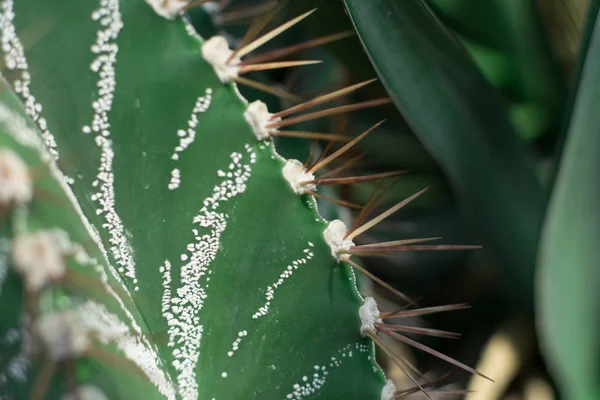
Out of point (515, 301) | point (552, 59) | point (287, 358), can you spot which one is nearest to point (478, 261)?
point (515, 301)

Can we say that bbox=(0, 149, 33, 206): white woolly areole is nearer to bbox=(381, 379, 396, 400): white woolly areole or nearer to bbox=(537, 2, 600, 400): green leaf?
bbox=(381, 379, 396, 400): white woolly areole

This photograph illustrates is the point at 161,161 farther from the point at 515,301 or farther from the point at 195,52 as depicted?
the point at 515,301

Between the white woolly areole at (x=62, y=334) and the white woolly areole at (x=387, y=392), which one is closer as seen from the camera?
the white woolly areole at (x=62, y=334)

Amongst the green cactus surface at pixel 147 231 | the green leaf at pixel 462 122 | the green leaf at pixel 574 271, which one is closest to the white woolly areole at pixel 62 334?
the green cactus surface at pixel 147 231

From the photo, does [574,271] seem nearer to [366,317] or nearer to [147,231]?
[366,317]

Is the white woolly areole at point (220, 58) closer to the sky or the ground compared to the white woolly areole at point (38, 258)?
closer to the sky

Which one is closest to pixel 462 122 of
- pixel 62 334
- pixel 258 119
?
pixel 258 119

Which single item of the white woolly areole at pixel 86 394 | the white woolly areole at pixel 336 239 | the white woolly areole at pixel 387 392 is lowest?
the white woolly areole at pixel 387 392

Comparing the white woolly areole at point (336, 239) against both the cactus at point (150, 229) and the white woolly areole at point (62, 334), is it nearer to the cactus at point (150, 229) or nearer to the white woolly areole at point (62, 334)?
the cactus at point (150, 229)
